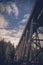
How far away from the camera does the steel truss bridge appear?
5.45 metres

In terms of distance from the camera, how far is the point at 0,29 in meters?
6.27

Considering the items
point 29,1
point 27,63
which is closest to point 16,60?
point 27,63

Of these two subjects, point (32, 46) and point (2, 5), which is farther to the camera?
point (2, 5)

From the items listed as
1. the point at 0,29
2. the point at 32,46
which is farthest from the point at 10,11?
the point at 32,46

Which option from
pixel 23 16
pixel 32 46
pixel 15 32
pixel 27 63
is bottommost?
pixel 27 63

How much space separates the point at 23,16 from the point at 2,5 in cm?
63

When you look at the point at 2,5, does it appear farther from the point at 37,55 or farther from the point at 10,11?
the point at 37,55

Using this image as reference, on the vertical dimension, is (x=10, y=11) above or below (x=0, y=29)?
above

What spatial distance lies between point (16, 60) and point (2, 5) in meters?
1.53

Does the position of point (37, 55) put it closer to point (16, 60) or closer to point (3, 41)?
point (16, 60)

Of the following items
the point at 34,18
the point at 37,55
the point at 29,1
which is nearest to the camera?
the point at 34,18

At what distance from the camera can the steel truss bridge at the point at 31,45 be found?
5.45 metres

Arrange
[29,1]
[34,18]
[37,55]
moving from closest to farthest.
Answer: [34,18] → [37,55] → [29,1]

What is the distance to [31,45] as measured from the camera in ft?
18.6
